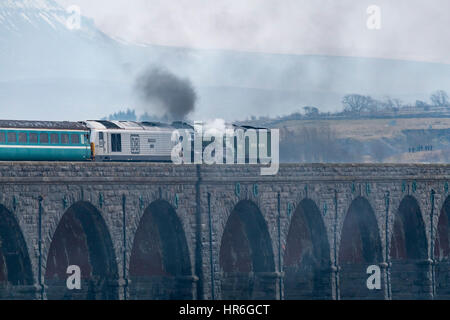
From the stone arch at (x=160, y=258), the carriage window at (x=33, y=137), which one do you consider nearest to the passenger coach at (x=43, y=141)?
the carriage window at (x=33, y=137)

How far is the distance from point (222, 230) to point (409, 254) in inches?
795

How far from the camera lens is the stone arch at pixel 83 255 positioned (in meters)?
61.2

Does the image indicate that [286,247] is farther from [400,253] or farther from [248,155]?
[400,253]

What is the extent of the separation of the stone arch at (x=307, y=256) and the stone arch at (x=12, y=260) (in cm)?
2096

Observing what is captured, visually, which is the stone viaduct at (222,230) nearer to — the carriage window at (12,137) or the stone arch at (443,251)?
the stone arch at (443,251)

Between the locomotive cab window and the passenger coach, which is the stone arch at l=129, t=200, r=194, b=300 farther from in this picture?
the passenger coach

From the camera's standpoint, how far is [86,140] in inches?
2594

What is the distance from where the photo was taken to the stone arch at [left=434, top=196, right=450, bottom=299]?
279 ft

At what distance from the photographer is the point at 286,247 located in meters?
74.9

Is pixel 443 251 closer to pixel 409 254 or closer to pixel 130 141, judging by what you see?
pixel 409 254

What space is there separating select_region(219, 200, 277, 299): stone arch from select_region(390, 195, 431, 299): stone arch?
14.0 metres

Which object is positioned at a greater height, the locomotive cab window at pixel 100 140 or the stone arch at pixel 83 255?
the locomotive cab window at pixel 100 140
